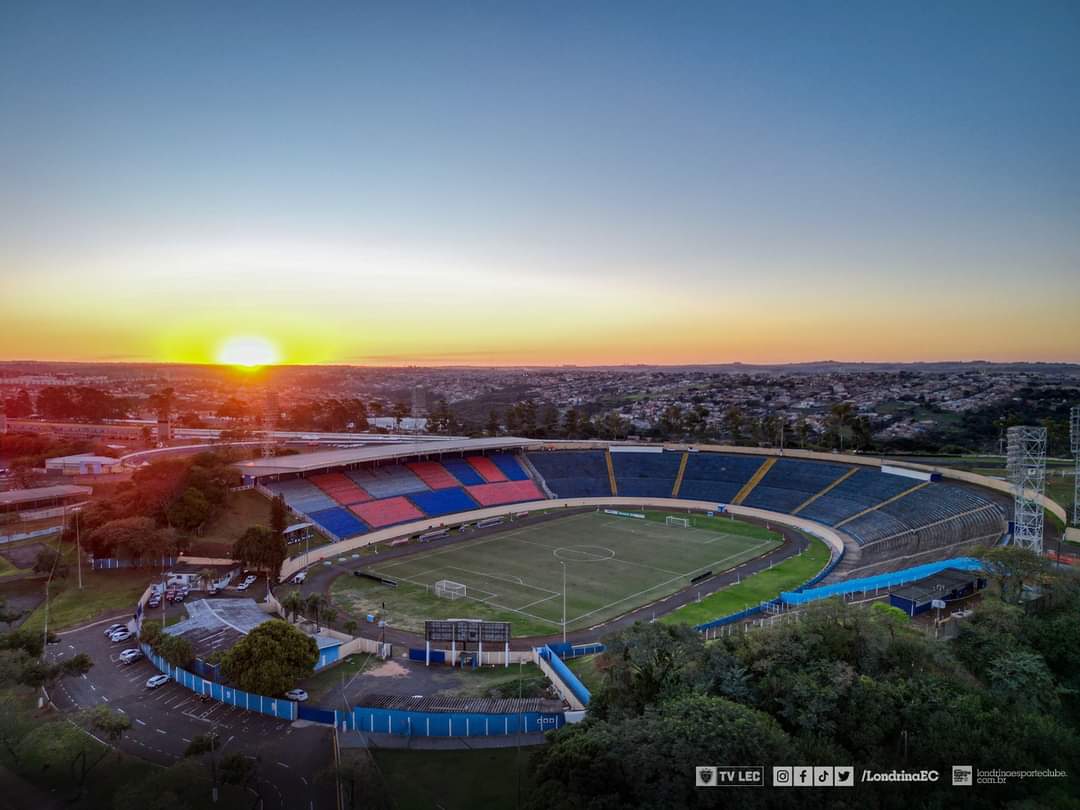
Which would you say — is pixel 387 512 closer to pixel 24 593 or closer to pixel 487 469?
pixel 487 469

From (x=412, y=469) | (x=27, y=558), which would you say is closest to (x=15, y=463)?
(x=27, y=558)

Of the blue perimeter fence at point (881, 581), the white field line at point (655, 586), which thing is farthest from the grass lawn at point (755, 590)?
the white field line at point (655, 586)

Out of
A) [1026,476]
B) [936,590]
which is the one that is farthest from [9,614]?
[1026,476]

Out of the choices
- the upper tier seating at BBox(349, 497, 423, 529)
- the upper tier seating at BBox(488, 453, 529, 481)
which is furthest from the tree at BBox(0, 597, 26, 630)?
the upper tier seating at BBox(488, 453, 529, 481)

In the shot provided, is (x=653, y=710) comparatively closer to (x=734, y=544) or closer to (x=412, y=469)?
(x=734, y=544)

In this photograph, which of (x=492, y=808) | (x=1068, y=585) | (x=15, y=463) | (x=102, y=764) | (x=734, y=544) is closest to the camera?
(x=492, y=808)

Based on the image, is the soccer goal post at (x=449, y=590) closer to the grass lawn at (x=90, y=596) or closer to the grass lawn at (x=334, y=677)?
the grass lawn at (x=334, y=677)
